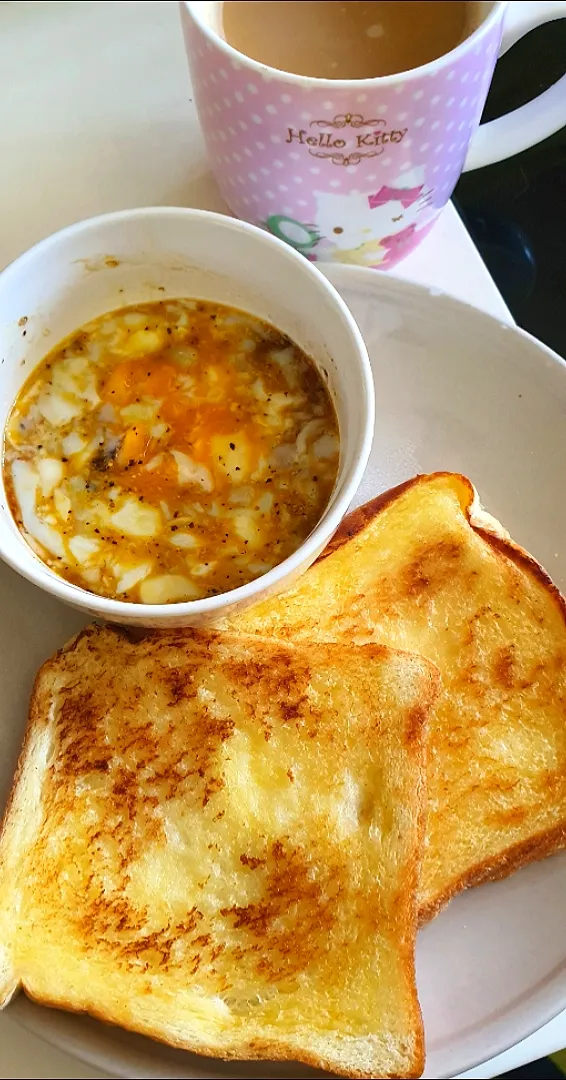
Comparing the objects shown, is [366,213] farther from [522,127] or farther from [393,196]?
[522,127]

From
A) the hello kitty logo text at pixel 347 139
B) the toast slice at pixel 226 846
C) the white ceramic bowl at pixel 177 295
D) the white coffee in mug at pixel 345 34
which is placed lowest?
the toast slice at pixel 226 846

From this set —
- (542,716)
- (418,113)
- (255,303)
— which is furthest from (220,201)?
(542,716)

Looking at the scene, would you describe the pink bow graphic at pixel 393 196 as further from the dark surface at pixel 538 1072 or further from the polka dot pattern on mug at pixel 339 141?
the dark surface at pixel 538 1072

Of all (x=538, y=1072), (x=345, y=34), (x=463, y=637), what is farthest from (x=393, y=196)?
(x=538, y=1072)

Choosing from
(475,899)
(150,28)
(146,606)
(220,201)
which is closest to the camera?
(146,606)

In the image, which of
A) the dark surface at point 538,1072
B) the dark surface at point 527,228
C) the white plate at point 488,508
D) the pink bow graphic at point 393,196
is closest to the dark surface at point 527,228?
the dark surface at point 527,228

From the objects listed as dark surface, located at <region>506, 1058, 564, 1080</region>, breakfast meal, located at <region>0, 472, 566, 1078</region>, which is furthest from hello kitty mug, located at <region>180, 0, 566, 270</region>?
dark surface, located at <region>506, 1058, 564, 1080</region>

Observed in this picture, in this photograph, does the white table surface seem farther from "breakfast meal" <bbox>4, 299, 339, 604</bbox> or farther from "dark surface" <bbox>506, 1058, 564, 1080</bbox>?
"dark surface" <bbox>506, 1058, 564, 1080</bbox>

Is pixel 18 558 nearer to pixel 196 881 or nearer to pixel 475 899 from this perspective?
pixel 196 881
